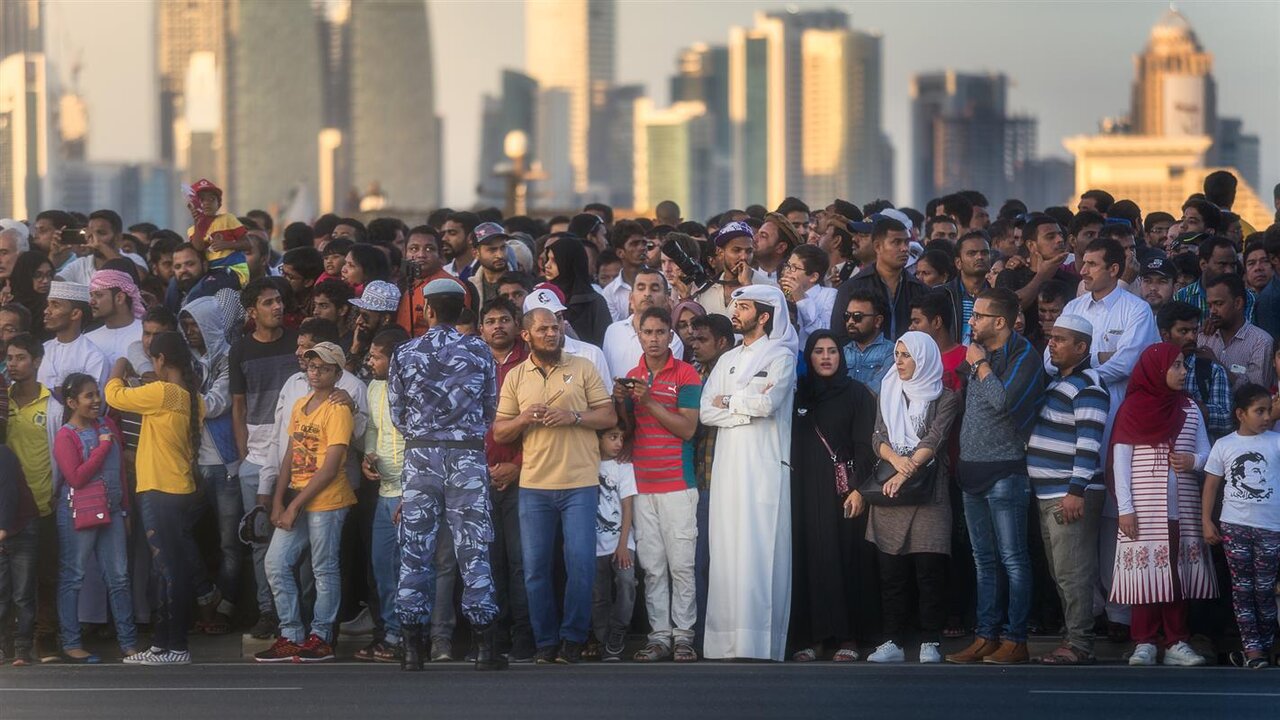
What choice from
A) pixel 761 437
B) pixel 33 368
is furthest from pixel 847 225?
pixel 33 368

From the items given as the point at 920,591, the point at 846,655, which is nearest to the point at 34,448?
the point at 846,655

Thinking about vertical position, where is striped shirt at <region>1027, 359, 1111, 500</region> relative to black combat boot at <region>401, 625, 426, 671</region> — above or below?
above

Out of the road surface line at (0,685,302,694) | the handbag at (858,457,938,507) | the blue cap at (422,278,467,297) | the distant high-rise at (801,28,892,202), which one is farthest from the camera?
the distant high-rise at (801,28,892,202)

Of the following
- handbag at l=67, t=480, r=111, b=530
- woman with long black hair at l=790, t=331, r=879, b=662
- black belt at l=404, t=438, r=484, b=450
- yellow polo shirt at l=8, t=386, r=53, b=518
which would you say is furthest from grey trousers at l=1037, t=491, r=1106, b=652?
yellow polo shirt at l=8, t=386, r=53, b=518

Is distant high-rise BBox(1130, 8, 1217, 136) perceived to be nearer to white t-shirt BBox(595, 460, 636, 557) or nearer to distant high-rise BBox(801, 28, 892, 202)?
distant high-rise BBox(801, 28, 892, 202)

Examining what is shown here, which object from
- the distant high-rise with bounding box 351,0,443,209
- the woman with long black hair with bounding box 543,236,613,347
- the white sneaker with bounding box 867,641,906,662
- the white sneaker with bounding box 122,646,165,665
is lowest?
the white sneaker with bounding box 122,646,165,665

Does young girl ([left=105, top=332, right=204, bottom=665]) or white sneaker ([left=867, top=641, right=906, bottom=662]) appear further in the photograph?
young girl ([left=105, top=332, right=204, bottom=665])

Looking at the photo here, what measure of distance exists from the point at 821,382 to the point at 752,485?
2.56ft

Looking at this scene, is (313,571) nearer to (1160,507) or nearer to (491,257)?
(491,257)

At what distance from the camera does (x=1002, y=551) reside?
12.1 metres

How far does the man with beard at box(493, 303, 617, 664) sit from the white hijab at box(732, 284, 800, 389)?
863 millimetres

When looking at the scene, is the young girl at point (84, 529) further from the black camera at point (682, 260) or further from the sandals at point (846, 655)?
the sandals at point (846, 655)

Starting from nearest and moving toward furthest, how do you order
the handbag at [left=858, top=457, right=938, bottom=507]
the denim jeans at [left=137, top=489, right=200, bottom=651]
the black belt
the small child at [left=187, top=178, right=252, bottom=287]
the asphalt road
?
1. the asphalt road
2. the black belt
3. the handbag at [left=858, top=457, right=938, bottom=507]
4. the denim jeans at [left=137, top=489, right=200, bottom=651]
5. the small child at [left=187, top=178, right=252, bottom=287]

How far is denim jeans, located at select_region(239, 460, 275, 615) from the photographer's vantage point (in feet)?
42.1
